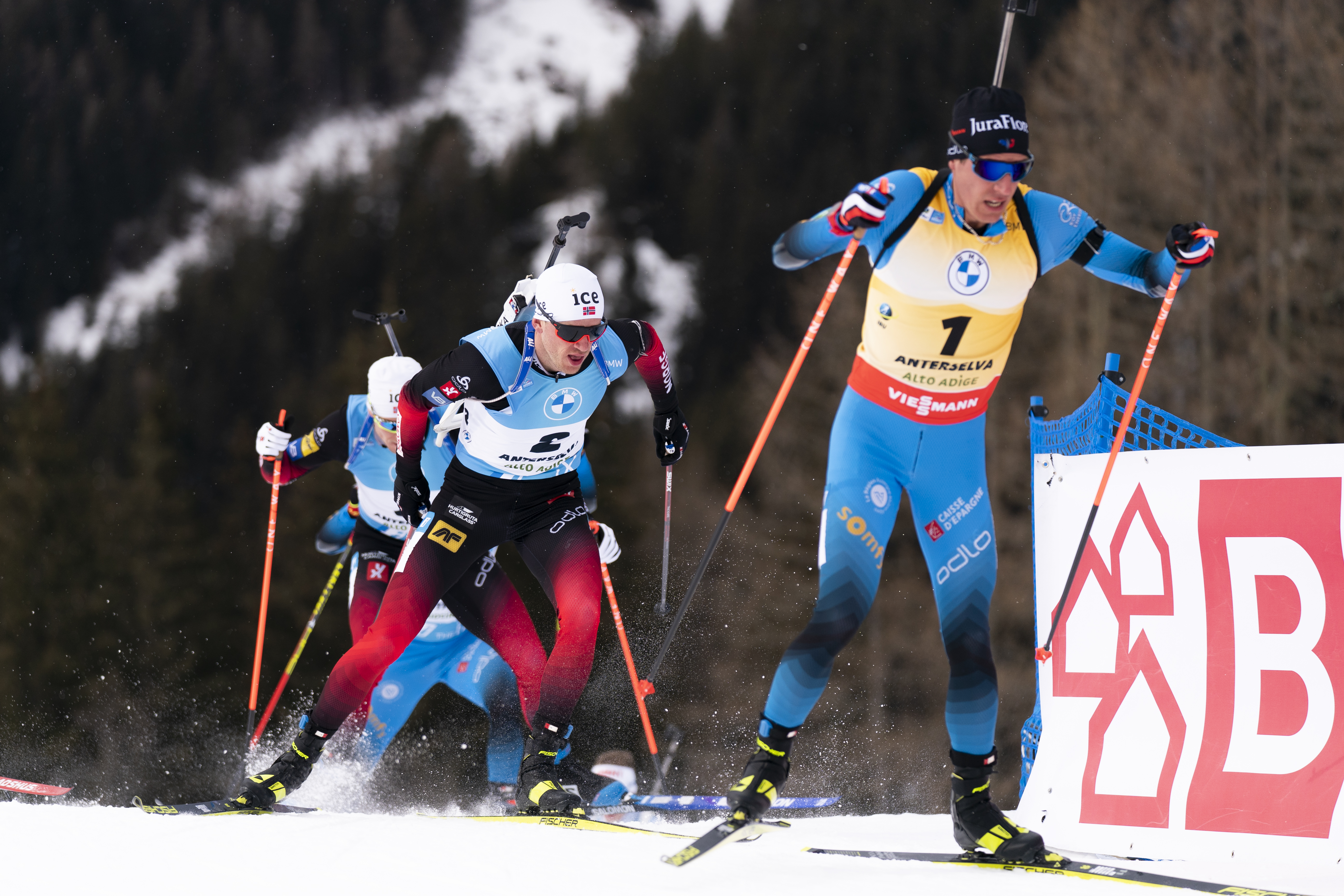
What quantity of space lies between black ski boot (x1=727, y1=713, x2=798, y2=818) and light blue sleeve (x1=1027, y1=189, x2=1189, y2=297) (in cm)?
162

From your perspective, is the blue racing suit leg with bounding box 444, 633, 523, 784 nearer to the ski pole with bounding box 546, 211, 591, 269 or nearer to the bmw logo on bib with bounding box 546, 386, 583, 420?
the bmw logo on bib with bounding box 546, 386, 583, 420

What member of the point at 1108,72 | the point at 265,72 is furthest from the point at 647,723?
the point at 265,72

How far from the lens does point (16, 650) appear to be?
19.4 meters

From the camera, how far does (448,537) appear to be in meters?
4.33

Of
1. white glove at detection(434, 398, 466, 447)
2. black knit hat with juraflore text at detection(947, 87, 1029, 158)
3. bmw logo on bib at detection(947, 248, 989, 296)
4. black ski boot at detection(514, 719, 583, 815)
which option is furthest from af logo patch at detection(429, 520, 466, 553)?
black knit hat with juraflore text at detection(947, 87, 1029, 158)

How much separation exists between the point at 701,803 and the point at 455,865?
1658 mm

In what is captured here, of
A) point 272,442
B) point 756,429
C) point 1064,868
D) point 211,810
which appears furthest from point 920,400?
point 756,429

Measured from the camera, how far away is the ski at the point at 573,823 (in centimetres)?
Answer: 360

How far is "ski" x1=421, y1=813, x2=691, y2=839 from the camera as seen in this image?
3.60 metres

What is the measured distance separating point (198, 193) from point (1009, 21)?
61.8m

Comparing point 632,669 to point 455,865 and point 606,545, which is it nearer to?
point 606,545

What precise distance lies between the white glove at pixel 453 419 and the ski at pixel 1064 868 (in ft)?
6.64

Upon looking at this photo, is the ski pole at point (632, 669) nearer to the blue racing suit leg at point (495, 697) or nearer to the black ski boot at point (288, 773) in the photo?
the blue racing suit leg at point (495, 697)

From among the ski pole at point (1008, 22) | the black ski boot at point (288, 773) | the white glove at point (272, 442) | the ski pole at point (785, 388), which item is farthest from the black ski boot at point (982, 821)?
the white glove at point (272, 442)
